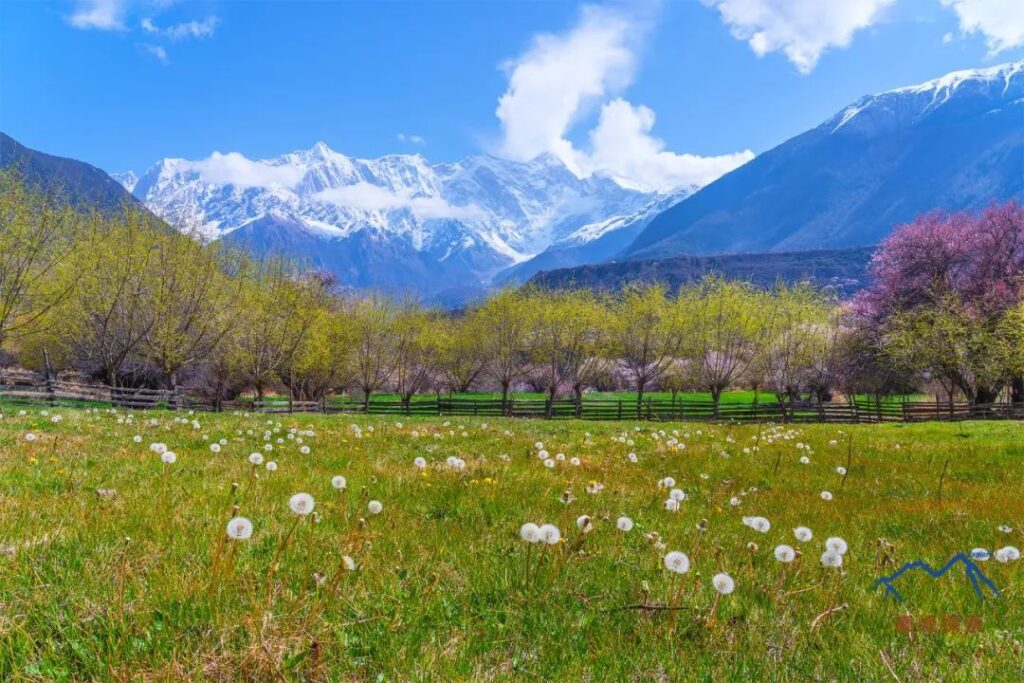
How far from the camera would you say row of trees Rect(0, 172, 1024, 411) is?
102 ft

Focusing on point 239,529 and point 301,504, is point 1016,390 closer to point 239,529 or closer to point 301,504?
point 301,504

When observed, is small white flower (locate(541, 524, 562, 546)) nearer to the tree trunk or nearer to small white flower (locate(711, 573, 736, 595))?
small white flower (locate(711, 573, 736, 595))

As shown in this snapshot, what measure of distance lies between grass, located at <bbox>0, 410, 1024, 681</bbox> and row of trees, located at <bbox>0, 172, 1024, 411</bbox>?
30.3 metres

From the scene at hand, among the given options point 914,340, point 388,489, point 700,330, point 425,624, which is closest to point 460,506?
point 388,489

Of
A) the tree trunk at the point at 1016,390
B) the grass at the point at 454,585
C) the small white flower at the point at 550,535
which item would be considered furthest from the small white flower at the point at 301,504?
the tree trunk at the point at 1016,390

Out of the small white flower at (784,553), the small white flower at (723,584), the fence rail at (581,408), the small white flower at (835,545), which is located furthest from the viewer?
the fence rail at (581,408)

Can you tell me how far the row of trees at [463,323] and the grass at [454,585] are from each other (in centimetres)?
3033

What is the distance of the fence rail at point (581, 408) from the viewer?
3189cm

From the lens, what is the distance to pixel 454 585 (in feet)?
10.5

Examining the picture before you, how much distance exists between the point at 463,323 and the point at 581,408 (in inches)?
761

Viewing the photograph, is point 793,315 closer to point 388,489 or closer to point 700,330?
point 700,330

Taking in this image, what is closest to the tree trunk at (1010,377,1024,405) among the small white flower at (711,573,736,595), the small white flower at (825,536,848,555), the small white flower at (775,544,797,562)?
the small white flower at (825,536,848,555)

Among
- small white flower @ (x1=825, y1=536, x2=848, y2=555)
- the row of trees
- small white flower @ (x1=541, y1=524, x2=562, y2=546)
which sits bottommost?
small white flower @ (x1=825, y1=536, x2=848, y2=555)

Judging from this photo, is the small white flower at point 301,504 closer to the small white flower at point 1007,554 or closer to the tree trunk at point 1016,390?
the small white flower at point 1007,554
